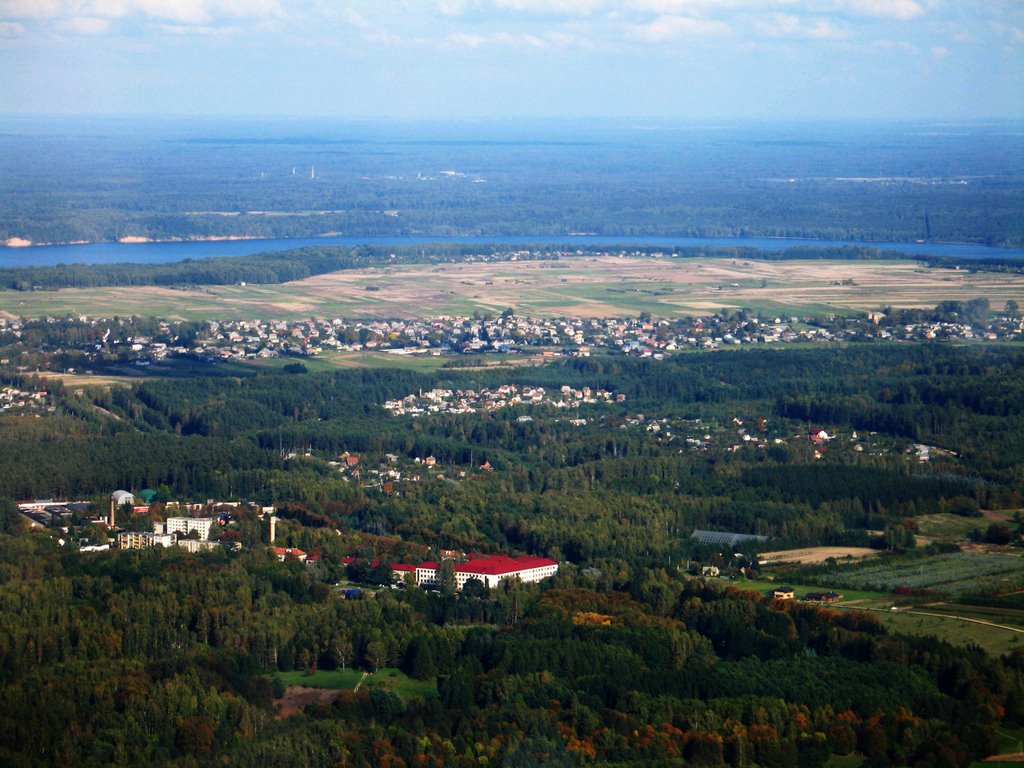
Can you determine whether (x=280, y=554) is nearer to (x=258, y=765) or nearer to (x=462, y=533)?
(x=462, y=533)

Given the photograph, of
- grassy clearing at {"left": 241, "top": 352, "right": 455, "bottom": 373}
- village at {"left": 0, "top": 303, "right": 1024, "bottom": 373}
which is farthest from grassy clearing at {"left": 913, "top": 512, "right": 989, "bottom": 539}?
village at {"left": 0, "top": 303, "right": 1024, "bottom": 373}

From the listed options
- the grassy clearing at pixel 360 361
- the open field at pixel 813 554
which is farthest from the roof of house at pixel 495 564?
the grassy clearing at pixel 360 361

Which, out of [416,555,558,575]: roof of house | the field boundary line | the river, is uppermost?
the field boundary line

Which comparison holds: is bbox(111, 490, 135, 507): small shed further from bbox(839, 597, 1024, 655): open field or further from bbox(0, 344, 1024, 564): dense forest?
bbox(839, 597, 1024, 655): open field

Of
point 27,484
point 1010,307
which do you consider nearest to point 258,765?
point 27,484

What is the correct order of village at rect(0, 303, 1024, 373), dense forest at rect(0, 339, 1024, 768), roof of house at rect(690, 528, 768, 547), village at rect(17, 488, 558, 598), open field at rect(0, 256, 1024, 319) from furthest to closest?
open field at rect(0, 256, 1024, 319) < village at rect(0, 303, 1024, 373) < roof of house at rect(690, 528, 768, 547) < village at rect(17, 488, 558, 598) < dense forest at rect(0, 339, 1024, 768)

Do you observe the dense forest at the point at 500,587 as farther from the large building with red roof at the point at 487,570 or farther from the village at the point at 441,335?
the village at the point at 441,335

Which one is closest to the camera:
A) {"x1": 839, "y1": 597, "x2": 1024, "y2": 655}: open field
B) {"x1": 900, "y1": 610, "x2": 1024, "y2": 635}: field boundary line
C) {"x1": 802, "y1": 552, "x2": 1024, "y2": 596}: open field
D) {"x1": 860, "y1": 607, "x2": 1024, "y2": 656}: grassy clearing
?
{"x1": 860, "y1": 607, "x2": 1024, "y2": 656}: grassy clearing
